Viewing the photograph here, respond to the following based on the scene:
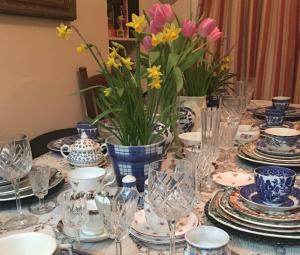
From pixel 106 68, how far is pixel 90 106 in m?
1.22

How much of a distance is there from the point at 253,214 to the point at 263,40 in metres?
2.47

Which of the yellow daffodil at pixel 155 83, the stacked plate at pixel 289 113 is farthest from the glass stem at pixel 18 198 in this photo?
the stacked plate at pixel 289 113

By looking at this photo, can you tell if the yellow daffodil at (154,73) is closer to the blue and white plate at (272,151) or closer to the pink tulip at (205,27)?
the pink tulip at (205,27)

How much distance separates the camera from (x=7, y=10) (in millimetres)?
1623

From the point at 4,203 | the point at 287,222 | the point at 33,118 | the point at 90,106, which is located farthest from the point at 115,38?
the point at 287,222

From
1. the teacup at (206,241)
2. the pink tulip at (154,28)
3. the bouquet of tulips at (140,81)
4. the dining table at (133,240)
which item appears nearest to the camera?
the teacup at (206,241)

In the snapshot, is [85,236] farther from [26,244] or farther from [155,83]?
[155,83]

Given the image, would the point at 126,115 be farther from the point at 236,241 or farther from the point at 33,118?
the point at 33,118

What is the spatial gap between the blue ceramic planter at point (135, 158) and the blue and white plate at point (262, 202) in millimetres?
231

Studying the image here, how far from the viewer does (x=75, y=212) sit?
2.20 feet

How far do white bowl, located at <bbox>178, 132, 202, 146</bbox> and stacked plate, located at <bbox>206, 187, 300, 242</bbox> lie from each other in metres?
0.36

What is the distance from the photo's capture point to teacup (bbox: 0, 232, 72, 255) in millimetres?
562

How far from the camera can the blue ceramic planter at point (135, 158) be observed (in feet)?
2.96

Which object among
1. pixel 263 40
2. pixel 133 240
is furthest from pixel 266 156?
pixel 263 40
